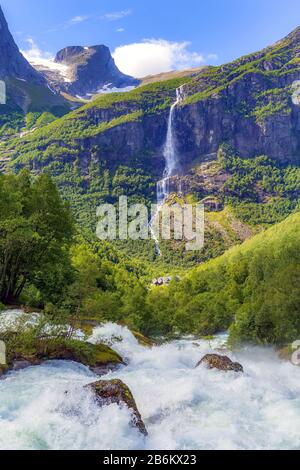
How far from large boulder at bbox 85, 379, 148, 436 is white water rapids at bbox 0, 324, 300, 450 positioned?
367 mm

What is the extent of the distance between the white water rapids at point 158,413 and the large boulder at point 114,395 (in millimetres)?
367

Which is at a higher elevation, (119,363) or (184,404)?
(184,404)

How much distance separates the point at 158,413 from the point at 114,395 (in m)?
2.22

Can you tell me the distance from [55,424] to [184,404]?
20.0 ft

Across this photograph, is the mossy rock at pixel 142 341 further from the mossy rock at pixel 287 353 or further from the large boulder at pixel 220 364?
the large boulder at pixel 220 364

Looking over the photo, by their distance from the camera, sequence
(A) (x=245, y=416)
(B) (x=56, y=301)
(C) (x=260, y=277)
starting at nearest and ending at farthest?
(A) (x=245, y=416) < (B) (x=56, y=301) < (C) (x=260, y=277)

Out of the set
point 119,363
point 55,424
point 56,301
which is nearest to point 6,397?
point 55,424

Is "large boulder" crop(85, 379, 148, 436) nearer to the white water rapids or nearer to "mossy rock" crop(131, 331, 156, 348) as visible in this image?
the white water rapids

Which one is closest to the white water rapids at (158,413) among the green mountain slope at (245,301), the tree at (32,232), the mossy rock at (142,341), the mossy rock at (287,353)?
the tree at (32,232)

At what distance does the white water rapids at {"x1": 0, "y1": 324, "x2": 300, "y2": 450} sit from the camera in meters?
16.0

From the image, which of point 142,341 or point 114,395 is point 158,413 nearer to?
point 114,395

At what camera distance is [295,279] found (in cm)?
5769


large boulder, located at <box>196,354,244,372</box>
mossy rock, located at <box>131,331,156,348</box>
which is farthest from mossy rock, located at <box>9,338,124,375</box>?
mossy rock, located at <box>131,331,156,348</box>
